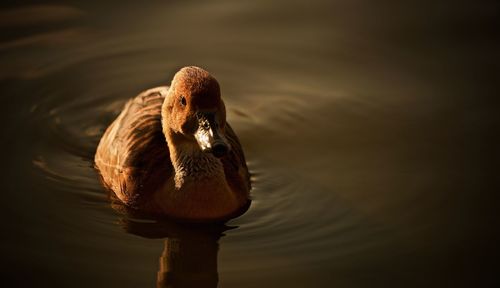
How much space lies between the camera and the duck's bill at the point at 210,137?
6156 mm

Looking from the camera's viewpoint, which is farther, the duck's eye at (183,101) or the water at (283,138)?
the duck's eye at (183,101)

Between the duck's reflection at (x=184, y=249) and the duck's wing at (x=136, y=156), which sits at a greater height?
the duck's wing at (x=136, y=156)

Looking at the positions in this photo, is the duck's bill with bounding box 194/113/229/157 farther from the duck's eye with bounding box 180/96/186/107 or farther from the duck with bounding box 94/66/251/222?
the duck's eye with bounding box 180/96/186/107

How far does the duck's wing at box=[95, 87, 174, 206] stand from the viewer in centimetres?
698

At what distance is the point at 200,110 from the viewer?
6.40 metres

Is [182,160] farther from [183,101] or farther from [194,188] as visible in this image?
[183,101]

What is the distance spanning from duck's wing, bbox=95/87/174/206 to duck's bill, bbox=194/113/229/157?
78 cm

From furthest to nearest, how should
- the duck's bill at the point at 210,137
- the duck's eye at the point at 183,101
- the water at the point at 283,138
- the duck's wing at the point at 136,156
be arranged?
the duck's wing at the point at 136,156
the duck's eye at the point at 183,101
the water at the point at 283,138
the duck's bill at the point at 210,137

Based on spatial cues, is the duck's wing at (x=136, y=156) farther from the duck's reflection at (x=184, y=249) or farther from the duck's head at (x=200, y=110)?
the duck's head at (x=200, y=110)

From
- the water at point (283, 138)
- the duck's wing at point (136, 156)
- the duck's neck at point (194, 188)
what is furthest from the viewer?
the duck's wing at point (136, 156)

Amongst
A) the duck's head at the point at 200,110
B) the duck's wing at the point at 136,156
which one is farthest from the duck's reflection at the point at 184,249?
the duck's head at the point at 200,110

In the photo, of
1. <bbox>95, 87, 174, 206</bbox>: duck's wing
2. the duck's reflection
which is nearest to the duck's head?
<bbox>95, 87, 174, 206</bbox>: duck's wing

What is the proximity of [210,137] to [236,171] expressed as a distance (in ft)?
3.22

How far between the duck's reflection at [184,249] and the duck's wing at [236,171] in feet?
1.35
